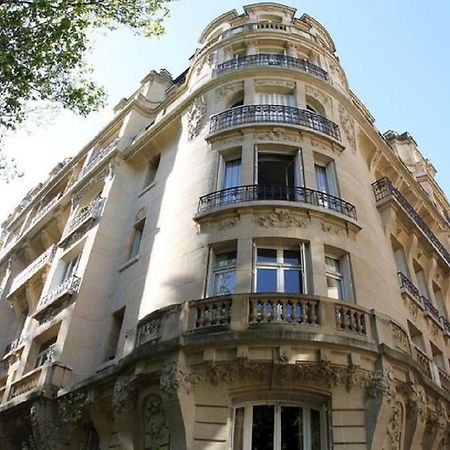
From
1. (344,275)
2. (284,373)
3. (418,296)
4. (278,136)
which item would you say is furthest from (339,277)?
(278,136)

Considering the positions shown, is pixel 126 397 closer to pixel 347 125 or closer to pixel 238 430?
pixel 238 430

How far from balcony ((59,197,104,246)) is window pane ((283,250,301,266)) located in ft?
26.3

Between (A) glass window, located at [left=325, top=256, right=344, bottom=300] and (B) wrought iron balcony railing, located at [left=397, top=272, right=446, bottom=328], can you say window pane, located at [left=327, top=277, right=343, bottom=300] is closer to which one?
(A) glass window, located at [left=325, top=256, right=344, bottom=300]

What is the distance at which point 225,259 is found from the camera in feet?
41.1

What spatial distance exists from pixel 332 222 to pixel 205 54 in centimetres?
1126

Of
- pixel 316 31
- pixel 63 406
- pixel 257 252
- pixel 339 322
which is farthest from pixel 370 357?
pixel 316 31

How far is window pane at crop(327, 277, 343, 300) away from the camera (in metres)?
11.9

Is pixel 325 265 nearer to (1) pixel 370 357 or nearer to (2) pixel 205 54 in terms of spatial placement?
(1) pixel 370 357

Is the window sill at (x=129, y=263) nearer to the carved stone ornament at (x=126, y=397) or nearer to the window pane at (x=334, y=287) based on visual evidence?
the carved stone ornament at (x=126, y=397)

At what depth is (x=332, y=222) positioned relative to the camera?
42.3 ft

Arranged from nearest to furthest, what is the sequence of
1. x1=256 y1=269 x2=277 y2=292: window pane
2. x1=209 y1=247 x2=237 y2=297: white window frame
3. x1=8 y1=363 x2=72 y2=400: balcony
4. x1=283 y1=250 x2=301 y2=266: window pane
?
x1=256 y1=269 x2=277 y2=292: window pane
x1=209 y1=247 x2=237 y2=297: white window frame
x1=283 y1=250 x2=301 y2=266: window pane
x1=8 y1=363 x2=72 y2=400: balcony

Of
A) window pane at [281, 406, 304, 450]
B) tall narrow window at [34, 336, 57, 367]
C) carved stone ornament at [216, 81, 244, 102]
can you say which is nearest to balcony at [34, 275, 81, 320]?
tall narrow window at [34, 336, 57, 367]

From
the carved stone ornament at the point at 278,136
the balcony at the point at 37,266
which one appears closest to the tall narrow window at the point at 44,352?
the balcony at the point at 37,266

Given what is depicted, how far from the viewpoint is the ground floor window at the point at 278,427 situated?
367 inches
